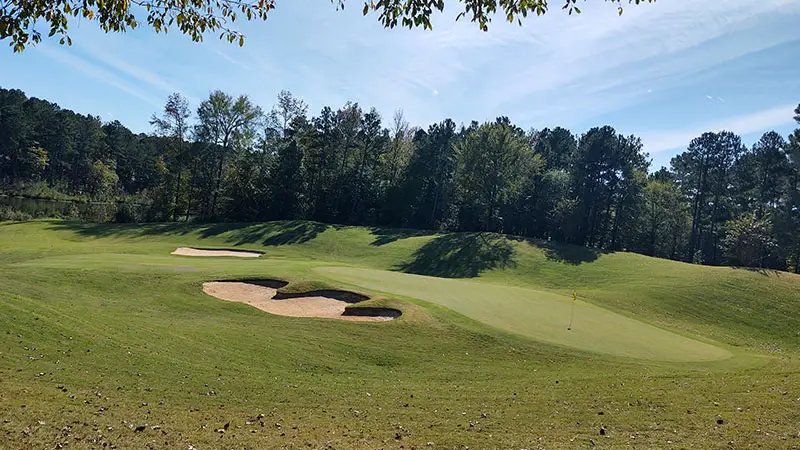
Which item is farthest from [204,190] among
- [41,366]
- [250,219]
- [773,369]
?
[773,369]

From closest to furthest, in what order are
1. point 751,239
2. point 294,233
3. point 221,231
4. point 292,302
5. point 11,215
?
point 292,302, point 221,231, point 751,239, point 294,233, point 11,215

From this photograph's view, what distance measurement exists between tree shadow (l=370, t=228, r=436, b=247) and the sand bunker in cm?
2851

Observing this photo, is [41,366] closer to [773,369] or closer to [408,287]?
[408,287]

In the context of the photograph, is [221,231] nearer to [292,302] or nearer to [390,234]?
[390,234]

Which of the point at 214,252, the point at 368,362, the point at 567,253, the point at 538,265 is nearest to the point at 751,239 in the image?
the point at 567,253

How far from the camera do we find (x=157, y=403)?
914cm

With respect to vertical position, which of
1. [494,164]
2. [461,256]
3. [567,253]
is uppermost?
[494,164]

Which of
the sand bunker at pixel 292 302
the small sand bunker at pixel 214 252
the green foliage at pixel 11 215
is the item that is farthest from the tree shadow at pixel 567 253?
the green foliage at pixel 11 215

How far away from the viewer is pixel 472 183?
61375mm

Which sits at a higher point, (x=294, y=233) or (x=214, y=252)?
(x=294, y=233)

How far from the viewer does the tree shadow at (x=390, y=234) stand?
2084 inches

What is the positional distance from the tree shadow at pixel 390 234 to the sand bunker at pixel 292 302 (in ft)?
93.5

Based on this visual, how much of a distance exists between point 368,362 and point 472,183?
4899 centimetres

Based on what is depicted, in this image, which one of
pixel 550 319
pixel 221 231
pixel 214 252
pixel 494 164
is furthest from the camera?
pixel 494 164
